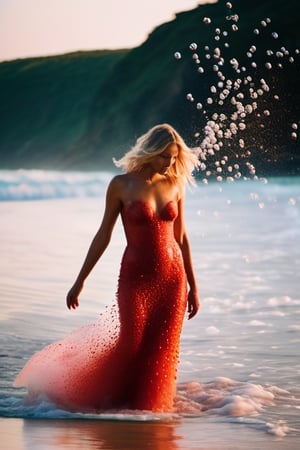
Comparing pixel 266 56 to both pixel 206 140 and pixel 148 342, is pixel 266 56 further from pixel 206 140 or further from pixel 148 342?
pixel 148 342

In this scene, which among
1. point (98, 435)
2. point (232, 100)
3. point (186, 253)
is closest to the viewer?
point (98, 435)

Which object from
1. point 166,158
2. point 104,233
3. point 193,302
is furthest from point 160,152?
point 193,302

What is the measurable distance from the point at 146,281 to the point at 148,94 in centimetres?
536

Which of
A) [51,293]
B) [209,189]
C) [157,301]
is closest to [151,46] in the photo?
[209,189]

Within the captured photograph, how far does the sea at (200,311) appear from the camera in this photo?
4.79m

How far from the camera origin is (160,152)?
4812 millimetres

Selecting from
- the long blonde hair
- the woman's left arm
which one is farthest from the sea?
the long blonde hair

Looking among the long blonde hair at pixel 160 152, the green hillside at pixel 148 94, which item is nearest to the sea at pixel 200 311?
the green hillside at pixel 148 94

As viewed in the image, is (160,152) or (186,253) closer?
(160,152)

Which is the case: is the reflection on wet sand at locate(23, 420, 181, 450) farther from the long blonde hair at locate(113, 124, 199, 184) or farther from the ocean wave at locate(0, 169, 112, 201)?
the ocean wave at locate(0, 169, 112, 201)

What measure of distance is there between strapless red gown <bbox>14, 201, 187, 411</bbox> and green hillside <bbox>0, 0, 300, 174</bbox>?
263 cm

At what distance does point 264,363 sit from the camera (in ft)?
19.3

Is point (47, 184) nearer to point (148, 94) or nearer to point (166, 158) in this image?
point (148, 94)

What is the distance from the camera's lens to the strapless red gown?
16.0 ft
